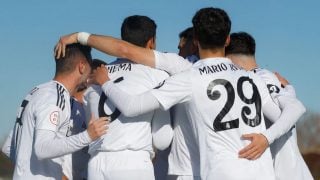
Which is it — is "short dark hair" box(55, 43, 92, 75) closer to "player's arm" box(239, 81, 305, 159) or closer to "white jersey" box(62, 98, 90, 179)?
"white jersey" box(62, 98, 90, 179)

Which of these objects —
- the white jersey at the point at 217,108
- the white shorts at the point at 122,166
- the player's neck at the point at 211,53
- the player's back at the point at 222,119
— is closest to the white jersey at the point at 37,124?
the white shorts at the point at 122,166

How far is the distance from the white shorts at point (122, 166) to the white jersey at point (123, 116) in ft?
0.20

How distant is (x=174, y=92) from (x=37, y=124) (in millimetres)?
1514

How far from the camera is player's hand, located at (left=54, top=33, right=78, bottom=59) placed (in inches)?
327

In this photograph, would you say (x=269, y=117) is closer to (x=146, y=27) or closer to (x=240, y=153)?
(x=240, y=153)

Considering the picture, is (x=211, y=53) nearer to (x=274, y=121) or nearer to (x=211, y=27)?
(x=211, y=27)

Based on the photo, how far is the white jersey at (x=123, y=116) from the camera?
790 centimetres

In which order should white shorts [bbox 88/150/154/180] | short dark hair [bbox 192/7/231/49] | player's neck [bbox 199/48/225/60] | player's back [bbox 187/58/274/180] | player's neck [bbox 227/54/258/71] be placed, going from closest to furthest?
player's back [bbox 187/58/274/180] < short dark hair [bbox 192/7/231/49] < player's neck [bbox 199/48/225/60] < white shorts [bbox 88/150/154/180] < player's neck [bbox 227/54/258/71]

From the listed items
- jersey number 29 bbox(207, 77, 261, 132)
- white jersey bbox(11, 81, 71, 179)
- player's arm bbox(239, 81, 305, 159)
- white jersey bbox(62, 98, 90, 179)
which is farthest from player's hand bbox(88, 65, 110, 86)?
player's arm bbox(239, 81, 305, 159)

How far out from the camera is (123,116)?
796 cm

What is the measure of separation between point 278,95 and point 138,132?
162 cm

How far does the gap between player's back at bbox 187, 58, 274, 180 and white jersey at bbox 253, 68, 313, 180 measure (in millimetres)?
903

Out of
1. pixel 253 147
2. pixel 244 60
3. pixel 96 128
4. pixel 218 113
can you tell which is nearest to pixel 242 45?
pixel 244 60

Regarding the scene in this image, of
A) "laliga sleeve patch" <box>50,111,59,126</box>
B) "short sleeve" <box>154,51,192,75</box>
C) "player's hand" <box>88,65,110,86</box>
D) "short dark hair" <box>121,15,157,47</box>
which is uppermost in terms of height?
"short dark hair" <box>121,15,157,47</box>
